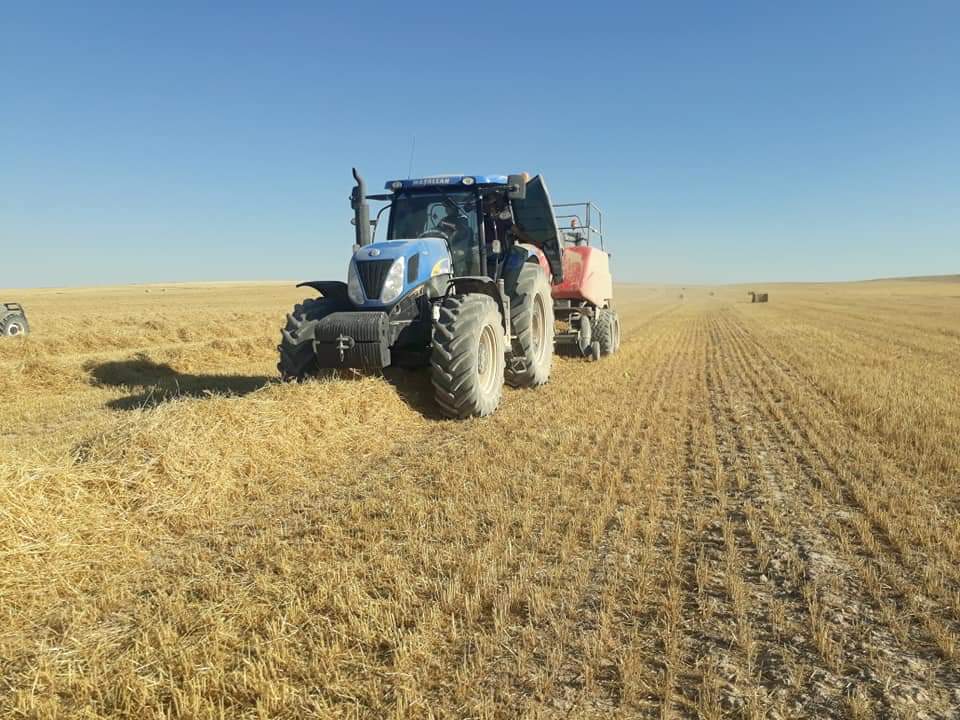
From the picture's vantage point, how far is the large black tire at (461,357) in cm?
619

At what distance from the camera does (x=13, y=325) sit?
14.1 meters

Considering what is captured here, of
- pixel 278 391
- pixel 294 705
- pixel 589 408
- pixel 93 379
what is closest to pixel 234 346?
pixel 93 379

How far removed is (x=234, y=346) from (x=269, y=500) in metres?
9.61

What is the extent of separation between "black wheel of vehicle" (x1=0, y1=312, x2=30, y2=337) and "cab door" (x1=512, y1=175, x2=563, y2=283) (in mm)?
12174

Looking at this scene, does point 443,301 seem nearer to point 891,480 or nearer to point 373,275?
point 373,275

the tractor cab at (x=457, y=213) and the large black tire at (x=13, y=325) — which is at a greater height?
the tractor cab at (x=457, y=213)

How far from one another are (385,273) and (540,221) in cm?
401

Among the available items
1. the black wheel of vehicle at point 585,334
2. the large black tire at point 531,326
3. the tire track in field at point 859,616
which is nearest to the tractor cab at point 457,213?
the large black tire at point 531,326

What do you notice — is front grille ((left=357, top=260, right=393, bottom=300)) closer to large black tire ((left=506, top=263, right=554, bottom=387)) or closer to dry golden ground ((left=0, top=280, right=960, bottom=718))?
dry golden ground ((left=0, top=280, right=960, bottom=718))

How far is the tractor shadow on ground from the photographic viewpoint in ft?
29.1

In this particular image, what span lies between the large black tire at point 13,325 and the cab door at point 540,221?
12.2 meters

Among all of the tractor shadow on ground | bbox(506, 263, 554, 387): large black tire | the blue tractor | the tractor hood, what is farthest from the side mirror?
the tractor shadow on ground

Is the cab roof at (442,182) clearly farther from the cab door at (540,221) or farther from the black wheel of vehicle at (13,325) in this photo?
the black wheel of vehicle at (13,325)

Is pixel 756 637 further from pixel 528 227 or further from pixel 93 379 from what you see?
pixel 93 379
